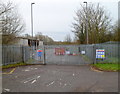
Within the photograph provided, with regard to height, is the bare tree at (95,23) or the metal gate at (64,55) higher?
the bare tree at (95,23)

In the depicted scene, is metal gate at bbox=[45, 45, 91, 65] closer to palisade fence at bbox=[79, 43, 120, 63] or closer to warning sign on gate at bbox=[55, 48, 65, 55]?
warning sign on gate at bbox=[55, 48, 65, 55]

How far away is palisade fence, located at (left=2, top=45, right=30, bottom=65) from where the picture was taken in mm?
Result: 11375

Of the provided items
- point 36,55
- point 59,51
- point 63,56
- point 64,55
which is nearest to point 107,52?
point 64,55

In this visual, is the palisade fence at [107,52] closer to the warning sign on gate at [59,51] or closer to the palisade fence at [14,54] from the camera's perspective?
the warning sign on gate at [59,51]

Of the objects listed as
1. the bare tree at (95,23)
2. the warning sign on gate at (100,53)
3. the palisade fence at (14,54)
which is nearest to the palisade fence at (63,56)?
the palisade fence at (14,54)

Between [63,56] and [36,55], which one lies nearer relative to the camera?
[36,55]

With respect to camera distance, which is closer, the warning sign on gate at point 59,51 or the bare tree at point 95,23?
the warning sign on gate at point 59,51

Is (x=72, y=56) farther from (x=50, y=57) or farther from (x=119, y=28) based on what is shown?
(x=119, y=28)

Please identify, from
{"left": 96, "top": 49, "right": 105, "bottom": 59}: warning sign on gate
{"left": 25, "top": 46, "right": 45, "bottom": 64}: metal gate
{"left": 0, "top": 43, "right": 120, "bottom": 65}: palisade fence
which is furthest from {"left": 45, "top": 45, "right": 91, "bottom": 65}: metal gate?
{"left": 96, "top": 49, "right": 105, "bottom": 59}: warning sign on gate

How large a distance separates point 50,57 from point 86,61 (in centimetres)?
380

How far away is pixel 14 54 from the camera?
1205 cm

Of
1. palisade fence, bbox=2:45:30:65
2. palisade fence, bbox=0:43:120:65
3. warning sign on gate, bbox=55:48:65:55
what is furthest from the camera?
warning sign on gate, bbox=55:48:65:55

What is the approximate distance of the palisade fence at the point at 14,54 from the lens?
11375 mm

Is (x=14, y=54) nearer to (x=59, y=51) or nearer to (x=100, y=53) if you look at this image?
(x=59, y=51)
